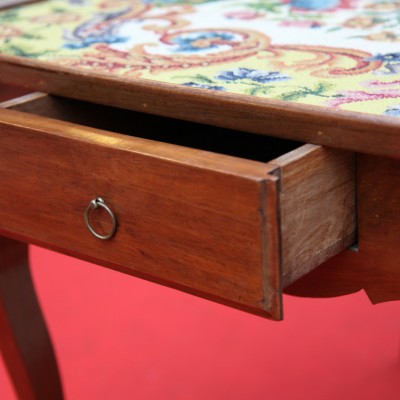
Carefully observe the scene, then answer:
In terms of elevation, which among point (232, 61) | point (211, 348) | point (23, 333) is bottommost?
point (211, 348)

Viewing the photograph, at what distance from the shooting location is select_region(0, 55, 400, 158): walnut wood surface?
66cm

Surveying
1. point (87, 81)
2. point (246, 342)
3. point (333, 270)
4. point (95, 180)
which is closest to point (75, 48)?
point (87, 81)

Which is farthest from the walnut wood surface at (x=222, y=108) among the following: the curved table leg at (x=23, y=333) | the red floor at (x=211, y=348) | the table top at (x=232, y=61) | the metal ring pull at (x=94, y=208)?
the red floor at (x=211, y=348)

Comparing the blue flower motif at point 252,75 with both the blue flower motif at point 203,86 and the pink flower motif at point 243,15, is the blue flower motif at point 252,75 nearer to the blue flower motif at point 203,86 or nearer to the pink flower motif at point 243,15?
the blue flower motif at point 203,86

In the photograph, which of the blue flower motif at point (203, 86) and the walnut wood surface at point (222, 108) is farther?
the blue flower motif at point (203, 86)

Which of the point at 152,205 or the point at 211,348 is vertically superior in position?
the point at 152,205

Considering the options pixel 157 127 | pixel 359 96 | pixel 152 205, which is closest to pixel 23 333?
pixel 157 127

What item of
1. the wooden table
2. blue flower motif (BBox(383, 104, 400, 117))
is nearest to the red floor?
the wooden table

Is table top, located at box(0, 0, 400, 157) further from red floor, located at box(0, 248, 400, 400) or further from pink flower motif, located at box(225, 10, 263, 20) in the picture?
red floor, located at box(0, 248, 400, 400)

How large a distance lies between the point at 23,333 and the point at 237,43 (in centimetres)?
41

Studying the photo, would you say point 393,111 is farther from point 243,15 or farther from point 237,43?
point 243,15

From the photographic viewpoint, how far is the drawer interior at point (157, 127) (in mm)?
902

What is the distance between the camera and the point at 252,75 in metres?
0.81

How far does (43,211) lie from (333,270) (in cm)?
26
